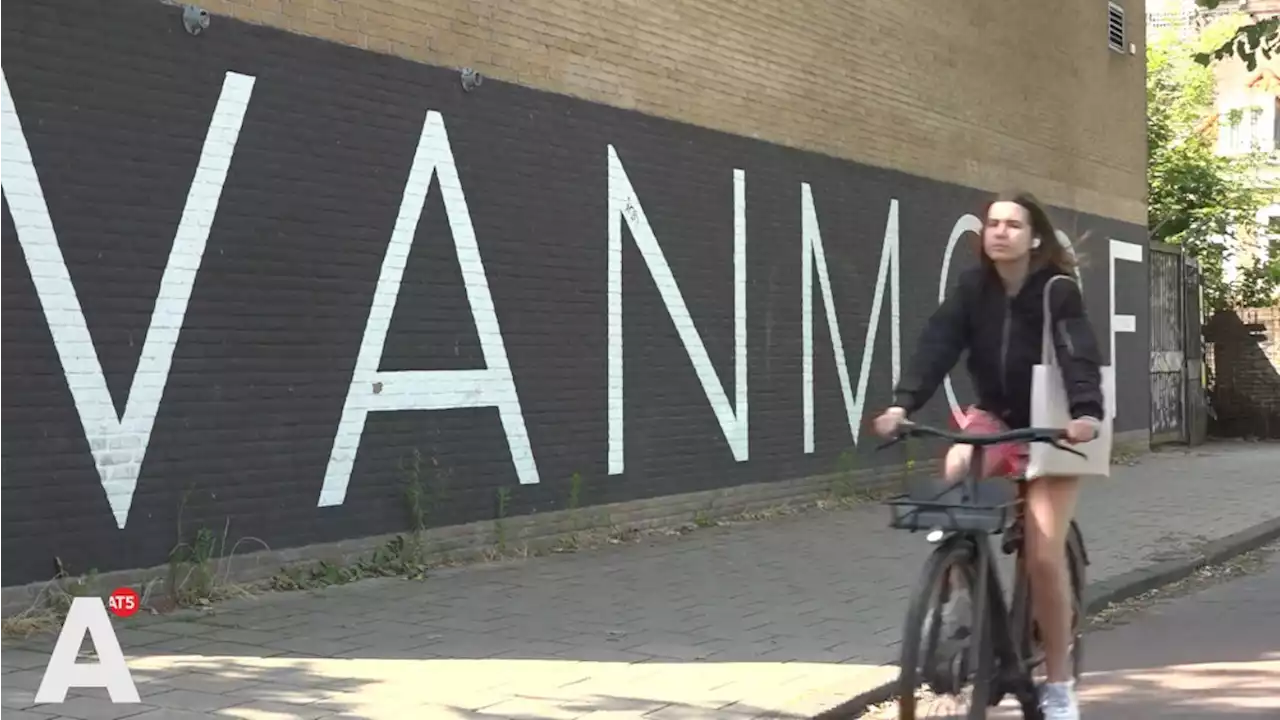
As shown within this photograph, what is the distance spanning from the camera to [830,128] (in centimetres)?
1316

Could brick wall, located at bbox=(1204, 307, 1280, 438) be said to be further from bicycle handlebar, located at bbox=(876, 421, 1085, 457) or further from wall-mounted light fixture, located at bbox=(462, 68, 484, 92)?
bicycle handlebar, located at bbox=(876, 421, 1085, 457)

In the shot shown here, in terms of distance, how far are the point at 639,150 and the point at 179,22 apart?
13.2ft

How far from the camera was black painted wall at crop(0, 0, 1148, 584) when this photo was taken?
7008 millimetres

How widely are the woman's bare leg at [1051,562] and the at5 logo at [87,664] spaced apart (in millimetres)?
3439

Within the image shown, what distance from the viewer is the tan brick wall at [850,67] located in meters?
9.38

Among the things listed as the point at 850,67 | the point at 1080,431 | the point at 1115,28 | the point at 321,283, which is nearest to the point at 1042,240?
the point at 1080,431

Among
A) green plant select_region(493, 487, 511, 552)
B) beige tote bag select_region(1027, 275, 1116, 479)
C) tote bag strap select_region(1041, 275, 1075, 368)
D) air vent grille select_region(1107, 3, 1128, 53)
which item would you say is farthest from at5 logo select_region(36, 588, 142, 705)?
air vent grille select_region(1107, 3, 1128, 53)

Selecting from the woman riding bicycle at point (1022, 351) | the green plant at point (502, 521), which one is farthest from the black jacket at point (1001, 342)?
A: the green plant at point (502, 521)

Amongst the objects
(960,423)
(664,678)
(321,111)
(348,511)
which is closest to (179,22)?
(321,111)

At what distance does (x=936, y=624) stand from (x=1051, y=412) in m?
0.92

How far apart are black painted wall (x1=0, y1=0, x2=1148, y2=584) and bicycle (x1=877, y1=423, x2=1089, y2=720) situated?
14.2 feet

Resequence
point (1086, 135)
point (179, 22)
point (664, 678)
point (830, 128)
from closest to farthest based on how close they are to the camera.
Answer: point (664, 678)
point (179, 22)
point (830, 128)
point (1086, 135)

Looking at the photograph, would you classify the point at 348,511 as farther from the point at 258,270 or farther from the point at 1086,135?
the point at 1086,135

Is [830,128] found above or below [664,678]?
above
